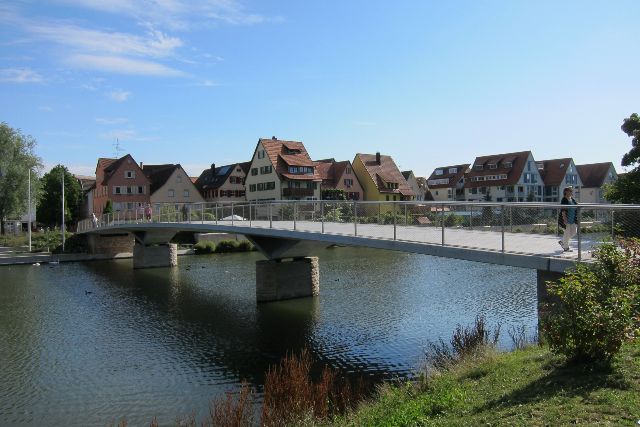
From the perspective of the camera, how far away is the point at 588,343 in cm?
759

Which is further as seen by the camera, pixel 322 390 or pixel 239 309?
pixel 239 309

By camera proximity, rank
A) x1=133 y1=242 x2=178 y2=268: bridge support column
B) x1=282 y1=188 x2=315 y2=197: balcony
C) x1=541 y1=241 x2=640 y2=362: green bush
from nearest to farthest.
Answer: x1=541 y1=241 x2=640 y2=362: green bush, x1=133 y1=242 x2=178 y2=268: bridge support column, x1=282 y1=188 x2=315 y2=197: balcony

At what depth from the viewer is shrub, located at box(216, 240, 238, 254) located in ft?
182

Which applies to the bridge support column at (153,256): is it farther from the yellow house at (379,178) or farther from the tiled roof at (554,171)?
the tiled roof at (554,171)

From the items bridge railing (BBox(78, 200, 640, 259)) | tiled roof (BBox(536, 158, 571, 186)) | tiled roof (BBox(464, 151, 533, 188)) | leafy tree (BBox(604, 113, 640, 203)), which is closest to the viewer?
bridge railing (BBox(78, 200, 640, 259))

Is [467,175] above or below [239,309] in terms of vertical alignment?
above

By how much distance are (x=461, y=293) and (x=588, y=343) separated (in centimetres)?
1904

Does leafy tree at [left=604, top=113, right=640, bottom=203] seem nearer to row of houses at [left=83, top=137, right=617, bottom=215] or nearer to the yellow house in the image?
row of houses at [left=83, top=137, right=617, bottom=215]

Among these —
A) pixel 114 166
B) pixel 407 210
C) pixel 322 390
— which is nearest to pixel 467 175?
pixel 114 166

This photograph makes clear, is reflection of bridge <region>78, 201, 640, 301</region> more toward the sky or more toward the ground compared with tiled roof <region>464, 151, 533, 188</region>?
more toward the ground

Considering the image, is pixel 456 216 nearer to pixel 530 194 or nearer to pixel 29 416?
pixel 29 416

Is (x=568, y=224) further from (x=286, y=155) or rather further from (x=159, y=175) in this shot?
(x=159, y=175)

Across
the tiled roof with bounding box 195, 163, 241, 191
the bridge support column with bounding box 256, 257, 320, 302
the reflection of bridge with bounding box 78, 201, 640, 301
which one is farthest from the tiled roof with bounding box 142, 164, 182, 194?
the bridge support column with bounding box 256, 257, 320, 302

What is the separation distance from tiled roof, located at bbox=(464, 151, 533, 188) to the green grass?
81.2 meters
